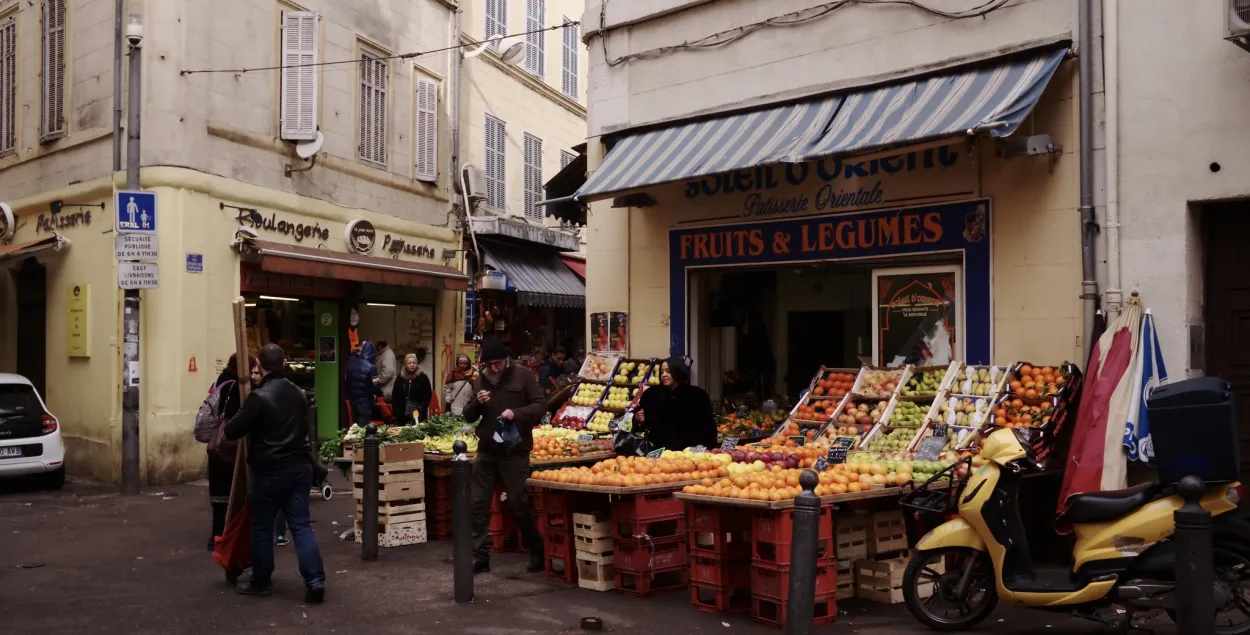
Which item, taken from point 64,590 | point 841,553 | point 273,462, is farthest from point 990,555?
point 64,590

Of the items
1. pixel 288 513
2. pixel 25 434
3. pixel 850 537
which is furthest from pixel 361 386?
pixel 850 537

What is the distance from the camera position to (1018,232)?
952 cm

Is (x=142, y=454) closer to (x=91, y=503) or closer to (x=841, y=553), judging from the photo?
(x=91, y=503)

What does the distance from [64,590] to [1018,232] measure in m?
8.64

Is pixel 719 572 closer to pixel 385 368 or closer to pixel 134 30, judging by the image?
pixel 134 30

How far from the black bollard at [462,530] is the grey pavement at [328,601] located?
0.14 metres

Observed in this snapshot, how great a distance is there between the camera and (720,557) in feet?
23.0

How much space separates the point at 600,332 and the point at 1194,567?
864 centimetres

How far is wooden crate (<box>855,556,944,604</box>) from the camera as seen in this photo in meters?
7.31

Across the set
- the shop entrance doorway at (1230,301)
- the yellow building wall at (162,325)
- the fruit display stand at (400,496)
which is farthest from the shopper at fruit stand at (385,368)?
the shop entrance doorway at (1230,301)

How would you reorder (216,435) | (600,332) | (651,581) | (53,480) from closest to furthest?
(651,581), (216,435), (600,332), (53,480)

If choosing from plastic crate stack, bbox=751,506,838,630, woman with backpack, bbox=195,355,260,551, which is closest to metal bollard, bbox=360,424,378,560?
woman with backpack, bbox=195,355,260,551

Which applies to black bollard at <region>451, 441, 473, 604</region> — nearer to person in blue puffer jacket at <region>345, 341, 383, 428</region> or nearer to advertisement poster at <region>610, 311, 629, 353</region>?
advertisement poster at <region>610, 311, 629, 353</region>

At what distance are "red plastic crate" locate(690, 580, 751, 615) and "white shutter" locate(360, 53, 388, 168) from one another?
12.3 meters
